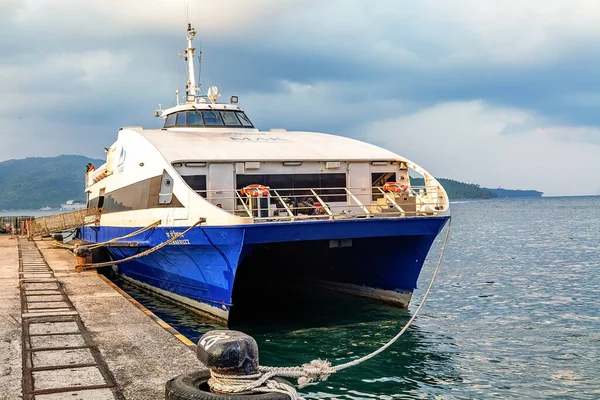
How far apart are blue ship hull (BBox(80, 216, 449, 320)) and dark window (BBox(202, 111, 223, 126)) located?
15.1ft

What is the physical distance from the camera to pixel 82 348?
9.25 metres

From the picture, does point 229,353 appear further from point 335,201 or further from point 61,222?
point 61,222

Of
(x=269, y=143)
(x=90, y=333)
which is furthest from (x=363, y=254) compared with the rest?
(x=90, y=333)

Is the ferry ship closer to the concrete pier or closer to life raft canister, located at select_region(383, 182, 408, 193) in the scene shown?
life raft canister, located at select_region(383, 182, 408, 193)

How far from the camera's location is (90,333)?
1034 cm

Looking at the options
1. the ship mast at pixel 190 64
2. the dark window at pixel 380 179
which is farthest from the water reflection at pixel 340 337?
the ship mast at pixel 190 64

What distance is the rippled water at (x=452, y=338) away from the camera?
1042 centimetres

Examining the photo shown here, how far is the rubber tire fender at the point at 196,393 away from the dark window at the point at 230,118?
50.1ft

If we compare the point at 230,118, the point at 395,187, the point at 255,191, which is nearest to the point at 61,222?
the point at 230,118

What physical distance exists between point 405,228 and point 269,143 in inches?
196

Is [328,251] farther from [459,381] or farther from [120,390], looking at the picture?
[120,390]

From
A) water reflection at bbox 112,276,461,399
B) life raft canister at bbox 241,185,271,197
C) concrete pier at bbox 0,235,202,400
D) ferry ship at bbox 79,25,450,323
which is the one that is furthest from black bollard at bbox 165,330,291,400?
life raft canister at bbox 241,185,271,197

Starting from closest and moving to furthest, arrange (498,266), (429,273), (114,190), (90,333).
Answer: (90,333) → (114,190) → (429,273) → (498,266)

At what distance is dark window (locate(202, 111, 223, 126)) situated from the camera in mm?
20578
